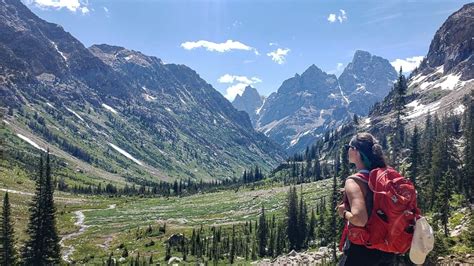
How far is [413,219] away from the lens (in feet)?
26.2

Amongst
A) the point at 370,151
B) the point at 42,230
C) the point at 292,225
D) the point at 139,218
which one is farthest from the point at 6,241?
the point at 139,218

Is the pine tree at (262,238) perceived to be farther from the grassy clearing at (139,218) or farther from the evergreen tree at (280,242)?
the grassy clearing at (139,218)

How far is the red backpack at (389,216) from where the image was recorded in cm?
793

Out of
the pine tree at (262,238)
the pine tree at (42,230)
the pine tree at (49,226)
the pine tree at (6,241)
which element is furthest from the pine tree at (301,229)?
the pine tree at (6,241)

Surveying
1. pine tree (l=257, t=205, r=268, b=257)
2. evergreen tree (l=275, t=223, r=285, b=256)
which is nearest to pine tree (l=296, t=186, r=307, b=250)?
evergreen tree (l=275, t=223, r=285, b=256)

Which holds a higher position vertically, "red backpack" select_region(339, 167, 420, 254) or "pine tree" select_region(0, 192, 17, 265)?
"red backpack" select_region(339, 167, 420, 254)

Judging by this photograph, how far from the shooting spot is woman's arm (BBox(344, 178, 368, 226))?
800 centimetres

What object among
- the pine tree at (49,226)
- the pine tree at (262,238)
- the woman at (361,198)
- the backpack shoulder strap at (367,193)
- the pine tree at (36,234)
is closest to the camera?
the woman at (361,198)

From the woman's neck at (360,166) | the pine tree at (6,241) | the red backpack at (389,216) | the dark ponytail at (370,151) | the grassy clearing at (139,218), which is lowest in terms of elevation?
the grassy clearing at (139,218)

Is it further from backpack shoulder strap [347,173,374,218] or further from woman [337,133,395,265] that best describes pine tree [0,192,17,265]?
backpack shoulder strap [347,173,374,218]

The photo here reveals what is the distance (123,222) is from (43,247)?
90999 millimetres

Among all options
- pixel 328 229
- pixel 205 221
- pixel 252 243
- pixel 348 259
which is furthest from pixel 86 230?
pixel 348 259

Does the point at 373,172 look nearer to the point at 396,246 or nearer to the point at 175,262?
the point at 396,246

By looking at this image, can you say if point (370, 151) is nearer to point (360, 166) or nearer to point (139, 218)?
point (360, 166)
